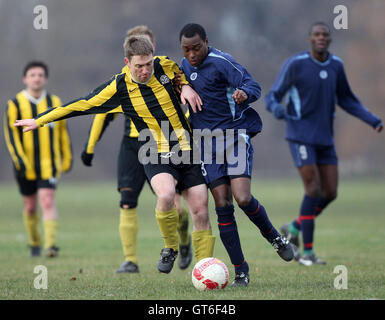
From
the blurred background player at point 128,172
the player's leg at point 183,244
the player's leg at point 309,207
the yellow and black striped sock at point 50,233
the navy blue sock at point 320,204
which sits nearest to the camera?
the blurred background player at point 128,172

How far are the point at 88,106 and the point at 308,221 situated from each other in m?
3.16

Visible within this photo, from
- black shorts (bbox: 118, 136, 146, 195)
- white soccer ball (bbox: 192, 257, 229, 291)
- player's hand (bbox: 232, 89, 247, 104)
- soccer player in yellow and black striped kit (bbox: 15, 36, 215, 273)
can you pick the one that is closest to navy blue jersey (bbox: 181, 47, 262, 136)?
soccer player in yellow and black striped kit (bbox: 15, 36, 215, 273)

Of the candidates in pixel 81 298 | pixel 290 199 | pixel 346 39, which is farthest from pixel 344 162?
pixel 81 298

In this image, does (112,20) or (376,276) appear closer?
(376,276)

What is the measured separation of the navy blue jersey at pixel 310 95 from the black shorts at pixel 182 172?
6.93 feet

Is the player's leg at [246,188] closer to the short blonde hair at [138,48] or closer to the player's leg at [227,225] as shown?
the player's leg at [227,225]

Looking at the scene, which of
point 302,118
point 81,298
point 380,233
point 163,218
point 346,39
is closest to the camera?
point 81,298

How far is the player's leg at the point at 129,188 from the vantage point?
7.38 metres

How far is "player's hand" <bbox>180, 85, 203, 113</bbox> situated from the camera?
19.3 ft

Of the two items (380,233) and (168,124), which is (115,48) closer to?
(380,233)

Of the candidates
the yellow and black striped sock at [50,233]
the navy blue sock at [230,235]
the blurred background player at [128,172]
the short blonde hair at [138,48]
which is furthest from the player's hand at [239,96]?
the yellow and black striped sock at [50,233]

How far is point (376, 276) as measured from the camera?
6.18 metres

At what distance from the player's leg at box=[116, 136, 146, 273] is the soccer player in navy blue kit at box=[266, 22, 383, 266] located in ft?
5.16
